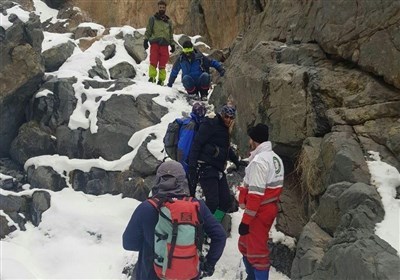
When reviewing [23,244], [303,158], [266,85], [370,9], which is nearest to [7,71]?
[23,244]

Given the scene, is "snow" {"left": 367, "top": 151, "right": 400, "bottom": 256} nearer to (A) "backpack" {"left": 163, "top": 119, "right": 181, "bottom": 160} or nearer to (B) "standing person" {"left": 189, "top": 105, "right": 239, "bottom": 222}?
(B) "standing person" {"left": 189, "top": 105, "right": 239, "bottom": 222}

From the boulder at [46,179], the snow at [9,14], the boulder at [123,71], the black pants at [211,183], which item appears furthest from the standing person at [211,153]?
the boulder at [123,71]

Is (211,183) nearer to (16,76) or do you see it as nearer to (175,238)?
(175,238)

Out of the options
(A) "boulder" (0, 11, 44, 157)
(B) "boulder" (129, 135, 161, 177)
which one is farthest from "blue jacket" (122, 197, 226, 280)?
(A) "boulder" (0, 11, 44, 157)

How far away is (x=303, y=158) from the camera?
247 inches

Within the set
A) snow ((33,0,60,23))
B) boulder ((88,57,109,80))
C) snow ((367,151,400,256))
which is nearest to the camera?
snow ((367,151,400,256))

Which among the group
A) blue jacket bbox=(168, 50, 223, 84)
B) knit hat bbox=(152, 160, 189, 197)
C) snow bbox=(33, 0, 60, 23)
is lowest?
knit hat bbox=(152, 160, 189, 197)

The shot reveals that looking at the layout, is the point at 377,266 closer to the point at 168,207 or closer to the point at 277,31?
the point at 168,207

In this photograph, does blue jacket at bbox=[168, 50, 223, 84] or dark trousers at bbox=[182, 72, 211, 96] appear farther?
dark trousers at bbox=[182, 72, 211, 96]

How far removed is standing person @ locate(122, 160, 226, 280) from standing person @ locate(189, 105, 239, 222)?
89.4 inches

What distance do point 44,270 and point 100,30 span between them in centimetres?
1258

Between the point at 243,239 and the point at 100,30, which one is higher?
the point at 100,30

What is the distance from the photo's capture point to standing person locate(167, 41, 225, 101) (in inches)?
397

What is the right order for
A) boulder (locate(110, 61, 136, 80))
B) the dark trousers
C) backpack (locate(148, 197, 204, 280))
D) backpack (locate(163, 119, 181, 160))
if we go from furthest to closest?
1. boulder (locate(110, 61, 136, 80))
2. the dark trousers
3. backpack (locate(163, 119, 181, 160))
4. backpack (locate(148, 197, 204, 280))
